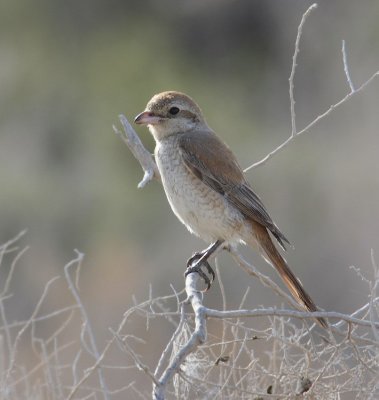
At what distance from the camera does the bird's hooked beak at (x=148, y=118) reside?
4.67m

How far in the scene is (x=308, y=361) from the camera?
3.33 m

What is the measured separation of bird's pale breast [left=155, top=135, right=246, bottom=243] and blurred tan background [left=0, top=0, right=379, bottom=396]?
4303 mm

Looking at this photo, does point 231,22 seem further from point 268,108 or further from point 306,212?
point 306,212

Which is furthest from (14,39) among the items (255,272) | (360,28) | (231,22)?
(255,272)

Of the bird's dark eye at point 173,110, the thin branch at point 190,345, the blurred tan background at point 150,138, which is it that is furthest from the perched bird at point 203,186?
the blurred tan background at point 150,138

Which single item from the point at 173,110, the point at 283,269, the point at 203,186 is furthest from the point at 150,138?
the point at 283,269

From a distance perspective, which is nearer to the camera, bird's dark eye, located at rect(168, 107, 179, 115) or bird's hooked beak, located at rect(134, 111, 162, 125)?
bird's hooked beak, located at rect(134, 111, 162, 125)

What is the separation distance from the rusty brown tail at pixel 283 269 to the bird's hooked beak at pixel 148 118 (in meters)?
0.67

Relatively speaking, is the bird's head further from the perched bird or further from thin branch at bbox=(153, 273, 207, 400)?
thin branch at bbox=(153, 273, 207, 400)

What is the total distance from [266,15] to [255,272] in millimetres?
12829

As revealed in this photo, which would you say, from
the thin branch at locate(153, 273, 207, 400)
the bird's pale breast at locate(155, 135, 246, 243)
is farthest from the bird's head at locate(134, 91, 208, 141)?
the thin branch at locate(153, 273, 207, 400)

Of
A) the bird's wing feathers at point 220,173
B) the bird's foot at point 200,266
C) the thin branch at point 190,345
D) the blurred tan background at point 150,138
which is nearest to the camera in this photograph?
the thin branch at point 190,345

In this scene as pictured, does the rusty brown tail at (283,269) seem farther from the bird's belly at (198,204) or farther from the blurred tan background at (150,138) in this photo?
the blurred tan background at (150,138)

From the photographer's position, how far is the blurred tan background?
10898 millimetres
